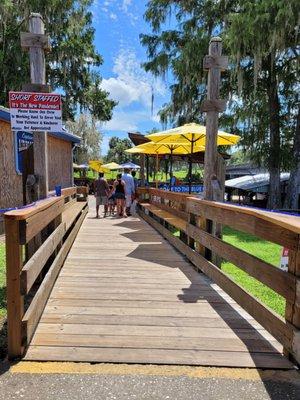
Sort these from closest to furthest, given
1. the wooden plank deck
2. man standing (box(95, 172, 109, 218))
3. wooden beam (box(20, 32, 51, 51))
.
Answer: the wooden plank deck < wooden beam (box(20, 32, 51, 51)) < man standing (box(95, 172, 109, 218))

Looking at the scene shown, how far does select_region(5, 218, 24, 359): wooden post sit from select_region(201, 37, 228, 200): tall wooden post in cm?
356

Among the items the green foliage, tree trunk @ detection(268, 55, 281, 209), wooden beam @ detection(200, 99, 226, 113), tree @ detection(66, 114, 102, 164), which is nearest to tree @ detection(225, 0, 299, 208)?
tree trunk @ detection(268, 55, 281, 209)

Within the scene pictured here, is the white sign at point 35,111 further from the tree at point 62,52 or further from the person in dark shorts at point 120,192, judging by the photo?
the tree at point 62,52

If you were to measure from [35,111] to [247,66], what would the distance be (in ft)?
47.9

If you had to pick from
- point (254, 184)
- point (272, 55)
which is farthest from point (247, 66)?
point (254, 184)

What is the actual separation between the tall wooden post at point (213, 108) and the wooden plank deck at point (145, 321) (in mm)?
1302

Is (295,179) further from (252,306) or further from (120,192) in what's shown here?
(252,306)

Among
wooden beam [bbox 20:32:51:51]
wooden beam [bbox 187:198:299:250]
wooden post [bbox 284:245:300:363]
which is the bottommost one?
wooden post [bbox 284:245:300:363]

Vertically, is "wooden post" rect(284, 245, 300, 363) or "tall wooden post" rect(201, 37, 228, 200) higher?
"tall wooden post" rect(201, 37, 228, 200)

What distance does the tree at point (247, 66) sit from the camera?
14812 millimetres

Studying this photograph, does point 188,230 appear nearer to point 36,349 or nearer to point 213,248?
point 213,248

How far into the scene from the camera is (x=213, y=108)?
234 inches

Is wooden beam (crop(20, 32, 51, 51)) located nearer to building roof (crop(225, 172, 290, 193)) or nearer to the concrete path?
the concrete path

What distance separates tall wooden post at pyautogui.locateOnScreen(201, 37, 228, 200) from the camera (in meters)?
5.93
